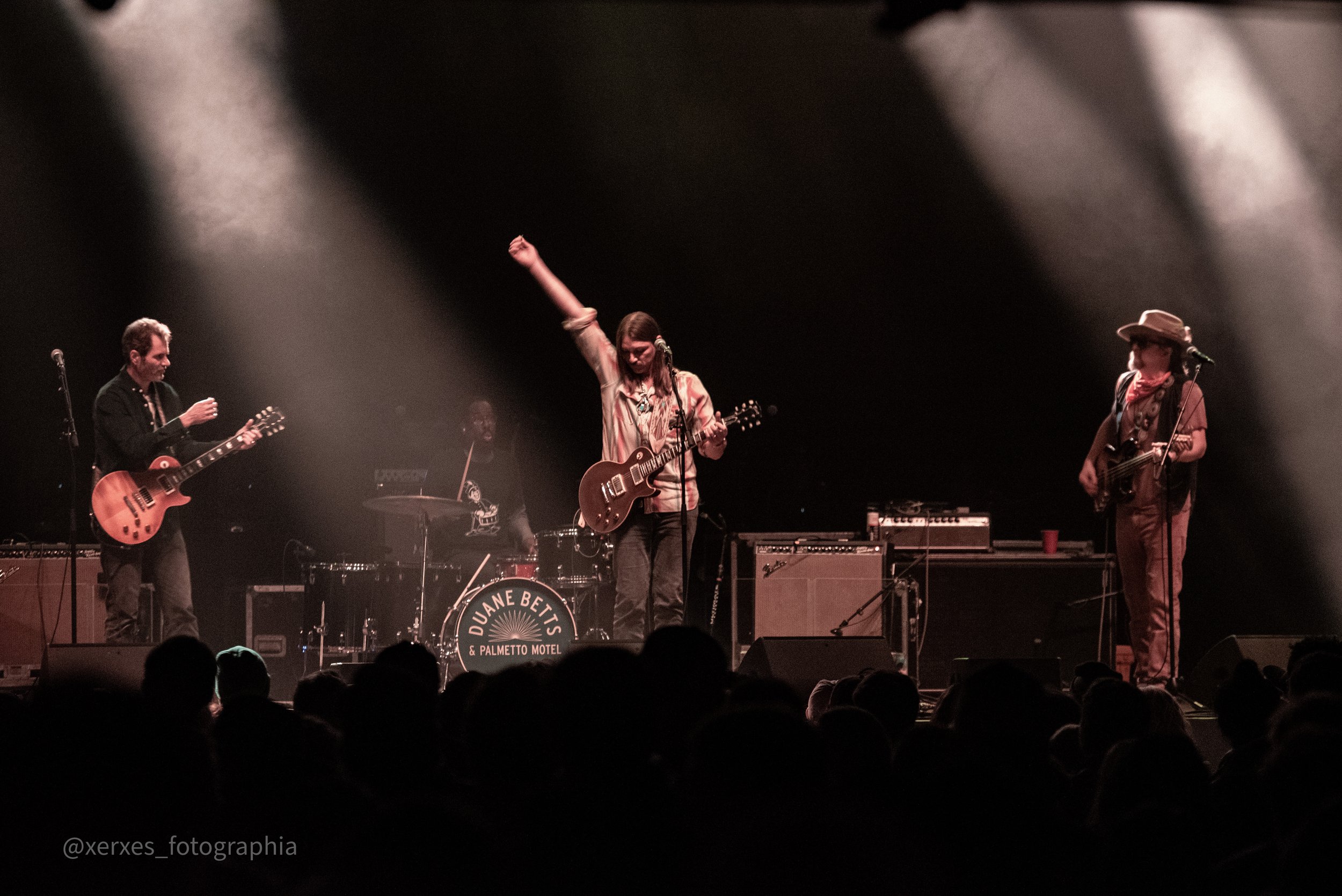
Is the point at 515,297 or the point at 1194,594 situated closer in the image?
the point at 1194,594

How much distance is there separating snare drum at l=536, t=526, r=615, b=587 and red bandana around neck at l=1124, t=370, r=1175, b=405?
147 inches

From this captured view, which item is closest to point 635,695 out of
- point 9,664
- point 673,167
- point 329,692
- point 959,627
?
point 329,692

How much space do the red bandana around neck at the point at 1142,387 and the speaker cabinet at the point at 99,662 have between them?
239 inches

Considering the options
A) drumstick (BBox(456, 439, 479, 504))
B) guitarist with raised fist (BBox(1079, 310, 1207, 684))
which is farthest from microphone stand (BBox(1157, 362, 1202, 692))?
drumstick (BBox(456, 439, 479, 504))

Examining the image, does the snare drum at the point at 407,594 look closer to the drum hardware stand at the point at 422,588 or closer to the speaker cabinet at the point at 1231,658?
the drum hardware stand at the point at 422,588

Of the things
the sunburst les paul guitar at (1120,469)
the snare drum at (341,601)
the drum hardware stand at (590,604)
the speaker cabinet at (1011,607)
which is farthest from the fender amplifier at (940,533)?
the snare drum at (341,601)

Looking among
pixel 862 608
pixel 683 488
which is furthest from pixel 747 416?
pixel 862 608

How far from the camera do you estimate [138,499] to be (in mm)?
7957

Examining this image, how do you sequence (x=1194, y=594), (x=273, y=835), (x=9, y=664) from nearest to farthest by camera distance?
Answer: (x=273, y=835) → (x=9, y=664) → (x=1194, y=594)

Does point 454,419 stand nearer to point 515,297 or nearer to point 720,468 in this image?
point 515,297

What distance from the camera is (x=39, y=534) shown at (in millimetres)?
10547

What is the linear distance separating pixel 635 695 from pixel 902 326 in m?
9.02

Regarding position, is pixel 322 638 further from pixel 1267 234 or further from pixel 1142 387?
pixel 1267 234

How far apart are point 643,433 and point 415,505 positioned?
1.99 meters
